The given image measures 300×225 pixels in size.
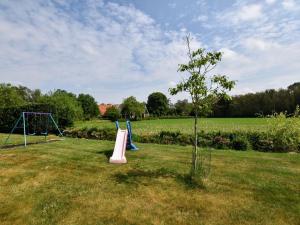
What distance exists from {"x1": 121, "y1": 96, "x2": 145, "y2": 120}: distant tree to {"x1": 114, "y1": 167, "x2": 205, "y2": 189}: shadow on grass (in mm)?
70074

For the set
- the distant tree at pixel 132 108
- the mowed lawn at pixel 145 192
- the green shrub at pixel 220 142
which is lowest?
the mowed lawn at pixel 145 192

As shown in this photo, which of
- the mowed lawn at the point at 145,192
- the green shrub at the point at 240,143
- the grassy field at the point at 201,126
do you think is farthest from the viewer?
the grassy field at the point at 201,126

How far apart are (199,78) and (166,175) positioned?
10.6 ft

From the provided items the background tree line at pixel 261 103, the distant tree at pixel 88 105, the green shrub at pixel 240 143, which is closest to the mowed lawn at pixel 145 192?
the green shrub at pixel 240 143

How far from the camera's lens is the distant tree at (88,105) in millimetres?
91425

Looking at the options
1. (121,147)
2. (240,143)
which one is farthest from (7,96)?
(240,143)

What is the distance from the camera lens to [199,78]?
7.53m

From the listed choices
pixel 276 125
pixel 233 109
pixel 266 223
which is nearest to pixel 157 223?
pixel 266 223

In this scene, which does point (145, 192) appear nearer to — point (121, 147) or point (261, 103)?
point (121, 147)

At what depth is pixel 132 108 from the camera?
265ft

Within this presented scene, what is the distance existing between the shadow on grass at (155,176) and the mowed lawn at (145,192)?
3 cm

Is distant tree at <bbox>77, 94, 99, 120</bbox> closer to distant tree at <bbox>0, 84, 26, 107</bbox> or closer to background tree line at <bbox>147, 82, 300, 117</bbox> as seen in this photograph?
background tree line at <bbox>147, 82, 300, 117</bbox>

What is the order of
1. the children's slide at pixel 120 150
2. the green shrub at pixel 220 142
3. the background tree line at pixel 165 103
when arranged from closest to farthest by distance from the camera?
1. the children's slide at pixel 120 150
2. the green shrub at pixel 220 142
3. the background tree line at pixel 165 103

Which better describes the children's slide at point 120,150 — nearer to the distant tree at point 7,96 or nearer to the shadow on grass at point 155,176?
the shadow on grass at point 155,176
